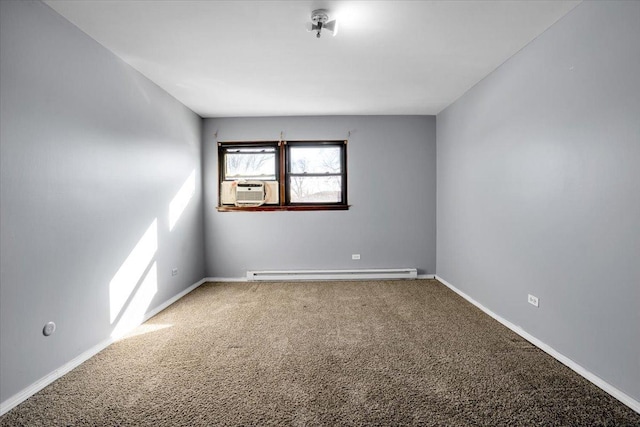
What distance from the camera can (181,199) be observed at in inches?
160

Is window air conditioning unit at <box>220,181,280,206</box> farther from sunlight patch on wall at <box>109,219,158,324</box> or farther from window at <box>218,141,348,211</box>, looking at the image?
sunlight patch on wall at <box>109,219,158,324</box>

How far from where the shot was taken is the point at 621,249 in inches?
73.2

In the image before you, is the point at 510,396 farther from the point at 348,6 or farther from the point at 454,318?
the point at 348,6

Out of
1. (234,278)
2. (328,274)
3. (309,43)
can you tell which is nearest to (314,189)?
(328,274)

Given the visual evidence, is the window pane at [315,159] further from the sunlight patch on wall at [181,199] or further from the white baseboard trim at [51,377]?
the white baseboard trim at [51,377]

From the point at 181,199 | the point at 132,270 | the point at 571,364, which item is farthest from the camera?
the point at 181,199

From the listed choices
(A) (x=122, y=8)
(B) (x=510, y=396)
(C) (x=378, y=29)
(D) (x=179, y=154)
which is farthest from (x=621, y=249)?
(D) (x=179, y=154)

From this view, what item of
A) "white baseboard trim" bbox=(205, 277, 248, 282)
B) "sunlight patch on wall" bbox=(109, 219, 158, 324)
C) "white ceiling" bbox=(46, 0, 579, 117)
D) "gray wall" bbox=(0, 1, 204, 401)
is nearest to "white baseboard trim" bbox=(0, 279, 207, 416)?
"gray wall" bbox=(0, 1, 204, 401)

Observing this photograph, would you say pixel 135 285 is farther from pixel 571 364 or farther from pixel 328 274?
pixel 571 364

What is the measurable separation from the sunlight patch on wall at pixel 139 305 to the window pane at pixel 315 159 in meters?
2.47

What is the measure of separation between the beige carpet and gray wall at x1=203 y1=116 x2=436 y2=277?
1453 millimetres

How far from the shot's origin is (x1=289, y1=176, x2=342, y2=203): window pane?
4.82m

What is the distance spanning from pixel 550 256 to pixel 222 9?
10.2ft

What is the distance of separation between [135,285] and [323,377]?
2.14 metres
